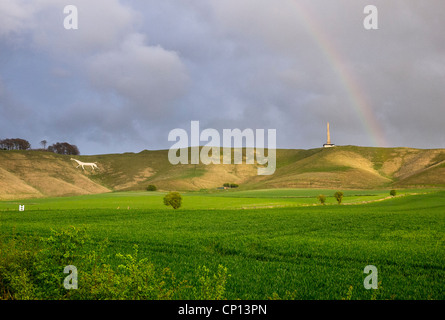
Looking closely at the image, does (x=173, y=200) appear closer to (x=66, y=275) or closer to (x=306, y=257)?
(x=306, y=257)

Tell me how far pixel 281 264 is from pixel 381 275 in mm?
4837

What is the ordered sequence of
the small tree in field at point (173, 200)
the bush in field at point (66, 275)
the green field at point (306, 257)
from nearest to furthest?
the bush in field at point (66, 275), the green field at point (306, 257), the small tree in field at point (173, 200)

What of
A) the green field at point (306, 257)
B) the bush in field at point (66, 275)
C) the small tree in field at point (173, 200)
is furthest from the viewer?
the small tree in field at point (173, 200)

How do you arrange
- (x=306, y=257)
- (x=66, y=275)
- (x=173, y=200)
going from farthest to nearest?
(x=173, y=200)
(x=306, y=257)
(x=66, y=275)

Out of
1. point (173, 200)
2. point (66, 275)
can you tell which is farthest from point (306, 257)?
point (173, 200)

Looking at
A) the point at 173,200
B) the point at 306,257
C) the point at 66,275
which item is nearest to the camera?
the point at 66,275

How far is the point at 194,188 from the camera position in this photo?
571 ft

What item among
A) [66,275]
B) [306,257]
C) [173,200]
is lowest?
[306,257]

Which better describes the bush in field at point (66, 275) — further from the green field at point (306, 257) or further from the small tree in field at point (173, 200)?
the small tree in field at point (173, 200)

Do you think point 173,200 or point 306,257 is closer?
point 306,257

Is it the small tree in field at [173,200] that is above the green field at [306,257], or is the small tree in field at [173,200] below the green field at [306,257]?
above

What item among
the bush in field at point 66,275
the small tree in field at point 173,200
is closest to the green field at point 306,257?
the bush in field at point 66,275

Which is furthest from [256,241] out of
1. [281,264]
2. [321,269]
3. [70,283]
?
[70,283]

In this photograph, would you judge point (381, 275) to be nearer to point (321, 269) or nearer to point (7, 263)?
point (321, 269)
